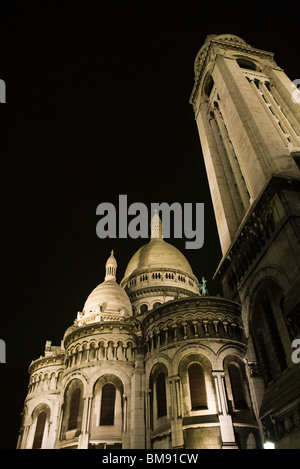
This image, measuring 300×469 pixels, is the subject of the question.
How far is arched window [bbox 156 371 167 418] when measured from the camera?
81.3ft

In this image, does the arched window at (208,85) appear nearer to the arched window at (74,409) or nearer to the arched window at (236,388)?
the arched window at (236,388)

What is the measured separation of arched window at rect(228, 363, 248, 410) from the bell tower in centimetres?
124

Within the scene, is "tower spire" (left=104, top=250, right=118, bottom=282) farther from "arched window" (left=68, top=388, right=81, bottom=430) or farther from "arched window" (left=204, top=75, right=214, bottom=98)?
"arched window" (left=204, top=75, right=214, bottom=98)

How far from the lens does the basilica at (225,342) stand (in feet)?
69.7

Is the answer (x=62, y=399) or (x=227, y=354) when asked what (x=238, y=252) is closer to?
(x=227, y=354)

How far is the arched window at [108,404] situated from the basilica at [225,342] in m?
0.08

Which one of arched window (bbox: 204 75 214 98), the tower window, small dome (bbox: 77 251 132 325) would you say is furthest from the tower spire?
the tower window

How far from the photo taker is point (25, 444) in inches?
1339

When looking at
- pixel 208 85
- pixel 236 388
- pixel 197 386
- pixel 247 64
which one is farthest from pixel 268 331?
pixel 247 64

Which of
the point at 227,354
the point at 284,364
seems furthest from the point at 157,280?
the point at 284,364

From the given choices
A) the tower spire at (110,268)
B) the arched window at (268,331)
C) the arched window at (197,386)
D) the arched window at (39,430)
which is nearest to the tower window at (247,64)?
the arched window at (268,331)

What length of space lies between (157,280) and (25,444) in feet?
89.2

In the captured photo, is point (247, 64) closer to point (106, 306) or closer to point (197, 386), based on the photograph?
point (106, 306)

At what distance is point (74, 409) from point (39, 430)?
9.72 metres
